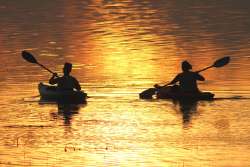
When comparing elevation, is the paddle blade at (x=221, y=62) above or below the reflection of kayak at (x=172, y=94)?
above

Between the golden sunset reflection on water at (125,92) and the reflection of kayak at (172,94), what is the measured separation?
26cm

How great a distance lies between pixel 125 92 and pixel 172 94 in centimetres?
143

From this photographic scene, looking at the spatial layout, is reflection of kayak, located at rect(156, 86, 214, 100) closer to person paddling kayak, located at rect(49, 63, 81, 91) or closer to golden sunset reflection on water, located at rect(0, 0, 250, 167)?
golden sunset reflection on water, located at rect(0, 0, 250, 167)

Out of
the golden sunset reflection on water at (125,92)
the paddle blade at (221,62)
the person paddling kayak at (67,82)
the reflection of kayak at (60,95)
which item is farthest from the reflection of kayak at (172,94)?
the paddle blade at (221,62)

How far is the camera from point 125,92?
2700 centimetres

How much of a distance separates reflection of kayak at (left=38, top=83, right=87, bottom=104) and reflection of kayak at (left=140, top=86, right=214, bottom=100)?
4.22 feet

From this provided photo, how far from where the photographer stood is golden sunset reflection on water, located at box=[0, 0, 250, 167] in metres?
19.1

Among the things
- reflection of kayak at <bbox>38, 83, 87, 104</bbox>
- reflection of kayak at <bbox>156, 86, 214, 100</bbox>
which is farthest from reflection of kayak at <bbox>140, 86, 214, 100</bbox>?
reflection of kayak at <bbox>38, 83, 87, 104</bbox>

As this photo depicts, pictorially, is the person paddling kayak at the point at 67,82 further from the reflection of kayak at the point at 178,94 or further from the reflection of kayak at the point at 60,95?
the reflection of kayak at the point at 178,94

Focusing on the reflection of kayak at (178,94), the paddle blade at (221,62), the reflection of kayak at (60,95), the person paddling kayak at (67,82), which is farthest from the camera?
the paddle blade at (221,62)

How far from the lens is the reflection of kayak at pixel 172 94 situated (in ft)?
83.7

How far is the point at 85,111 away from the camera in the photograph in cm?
2448

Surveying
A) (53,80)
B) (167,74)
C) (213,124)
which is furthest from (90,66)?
(213,124)

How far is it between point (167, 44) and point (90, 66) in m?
6.65
